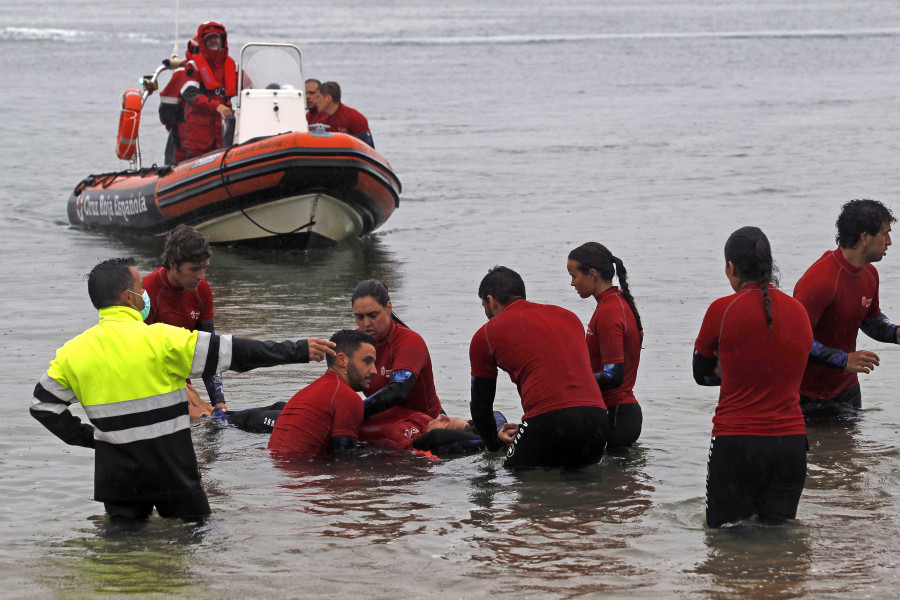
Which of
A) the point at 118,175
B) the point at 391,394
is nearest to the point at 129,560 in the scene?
the point at 391,394

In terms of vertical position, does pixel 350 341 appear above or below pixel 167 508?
above

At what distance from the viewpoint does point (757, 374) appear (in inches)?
175

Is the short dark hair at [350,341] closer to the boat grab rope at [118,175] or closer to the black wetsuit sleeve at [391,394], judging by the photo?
the black wetsuit sleeve at [391,394]

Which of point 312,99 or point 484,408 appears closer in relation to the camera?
point 484,408

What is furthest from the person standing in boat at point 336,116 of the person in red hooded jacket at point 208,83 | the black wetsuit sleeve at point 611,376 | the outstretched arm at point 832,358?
the outstretched arm at point 832,358

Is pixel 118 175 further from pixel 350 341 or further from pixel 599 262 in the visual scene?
pixel 599 262

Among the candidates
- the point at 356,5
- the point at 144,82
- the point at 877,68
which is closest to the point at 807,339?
the point at 144,82

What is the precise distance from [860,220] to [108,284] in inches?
142

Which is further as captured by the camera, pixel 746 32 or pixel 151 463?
pixel 746 32

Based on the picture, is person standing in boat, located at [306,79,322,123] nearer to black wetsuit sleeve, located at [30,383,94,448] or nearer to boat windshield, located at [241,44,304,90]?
boat windshield, located at [241,44,304,90]

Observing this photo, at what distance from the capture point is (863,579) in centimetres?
438

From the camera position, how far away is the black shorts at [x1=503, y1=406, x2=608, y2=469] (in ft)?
18.1

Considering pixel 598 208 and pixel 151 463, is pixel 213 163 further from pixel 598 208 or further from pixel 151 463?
pixel 151 463

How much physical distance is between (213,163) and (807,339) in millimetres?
9866
